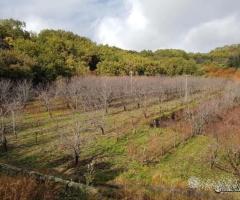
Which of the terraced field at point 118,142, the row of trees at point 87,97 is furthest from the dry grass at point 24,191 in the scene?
the row of trees at point 87,97

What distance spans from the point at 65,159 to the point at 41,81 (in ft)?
111

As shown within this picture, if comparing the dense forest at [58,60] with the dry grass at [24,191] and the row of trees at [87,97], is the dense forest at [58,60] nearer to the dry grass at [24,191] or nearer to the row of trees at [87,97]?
the row of trees at [87,97]

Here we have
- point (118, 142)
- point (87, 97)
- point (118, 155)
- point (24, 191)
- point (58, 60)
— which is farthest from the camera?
point (58, 60)

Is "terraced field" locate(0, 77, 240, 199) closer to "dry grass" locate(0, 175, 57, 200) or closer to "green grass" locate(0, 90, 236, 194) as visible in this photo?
"green grass" locate(0, 90, 236, 194)

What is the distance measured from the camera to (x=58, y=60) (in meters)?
66.7

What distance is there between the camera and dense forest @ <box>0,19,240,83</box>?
195 feet

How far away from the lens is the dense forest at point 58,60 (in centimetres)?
5934

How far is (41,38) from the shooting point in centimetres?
8838

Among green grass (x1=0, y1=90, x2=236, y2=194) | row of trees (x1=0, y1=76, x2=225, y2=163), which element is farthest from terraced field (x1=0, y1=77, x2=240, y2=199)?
row of trees (x1=0, y1=76, x2=225, y2=163)

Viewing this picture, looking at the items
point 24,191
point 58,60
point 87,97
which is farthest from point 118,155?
point 58,60

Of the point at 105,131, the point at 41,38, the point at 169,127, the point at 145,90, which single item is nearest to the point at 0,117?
the point at 105,131

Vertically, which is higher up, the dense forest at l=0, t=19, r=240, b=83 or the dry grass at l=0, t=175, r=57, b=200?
the dense forest at l=0, t=19, r=240, b=83

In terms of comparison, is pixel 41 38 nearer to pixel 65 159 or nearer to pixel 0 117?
pixel 0 117

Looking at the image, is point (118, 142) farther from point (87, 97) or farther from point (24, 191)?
point (24, 191)
